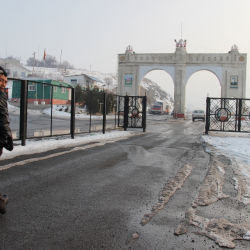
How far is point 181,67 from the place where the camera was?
41.8 metres

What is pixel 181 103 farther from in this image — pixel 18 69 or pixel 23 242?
pixel 18 69

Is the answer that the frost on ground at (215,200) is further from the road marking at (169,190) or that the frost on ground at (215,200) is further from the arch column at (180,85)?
the arch column at (180,85)

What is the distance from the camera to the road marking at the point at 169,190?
3.56 m

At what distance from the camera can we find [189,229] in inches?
126

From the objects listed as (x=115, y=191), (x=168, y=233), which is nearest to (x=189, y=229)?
(x=168, y=233)

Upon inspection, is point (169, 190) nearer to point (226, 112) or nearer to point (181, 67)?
point (226, 112)

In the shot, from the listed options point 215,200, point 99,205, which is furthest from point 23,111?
point 215,200

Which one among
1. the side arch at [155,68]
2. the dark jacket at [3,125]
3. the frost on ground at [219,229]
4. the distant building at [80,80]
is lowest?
the frost on ground at [219,229]

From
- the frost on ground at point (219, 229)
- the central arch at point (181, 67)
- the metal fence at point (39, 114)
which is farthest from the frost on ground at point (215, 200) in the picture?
the central arch at point (181, 67)

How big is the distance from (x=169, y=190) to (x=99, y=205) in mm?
1489

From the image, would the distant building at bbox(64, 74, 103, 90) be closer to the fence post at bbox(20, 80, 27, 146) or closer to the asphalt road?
the fence post at bbox(20, 80, 27, 146)

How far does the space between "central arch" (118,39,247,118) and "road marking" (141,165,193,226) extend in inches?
1452

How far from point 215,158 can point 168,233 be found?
18.9ft

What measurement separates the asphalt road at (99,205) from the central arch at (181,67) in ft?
120
